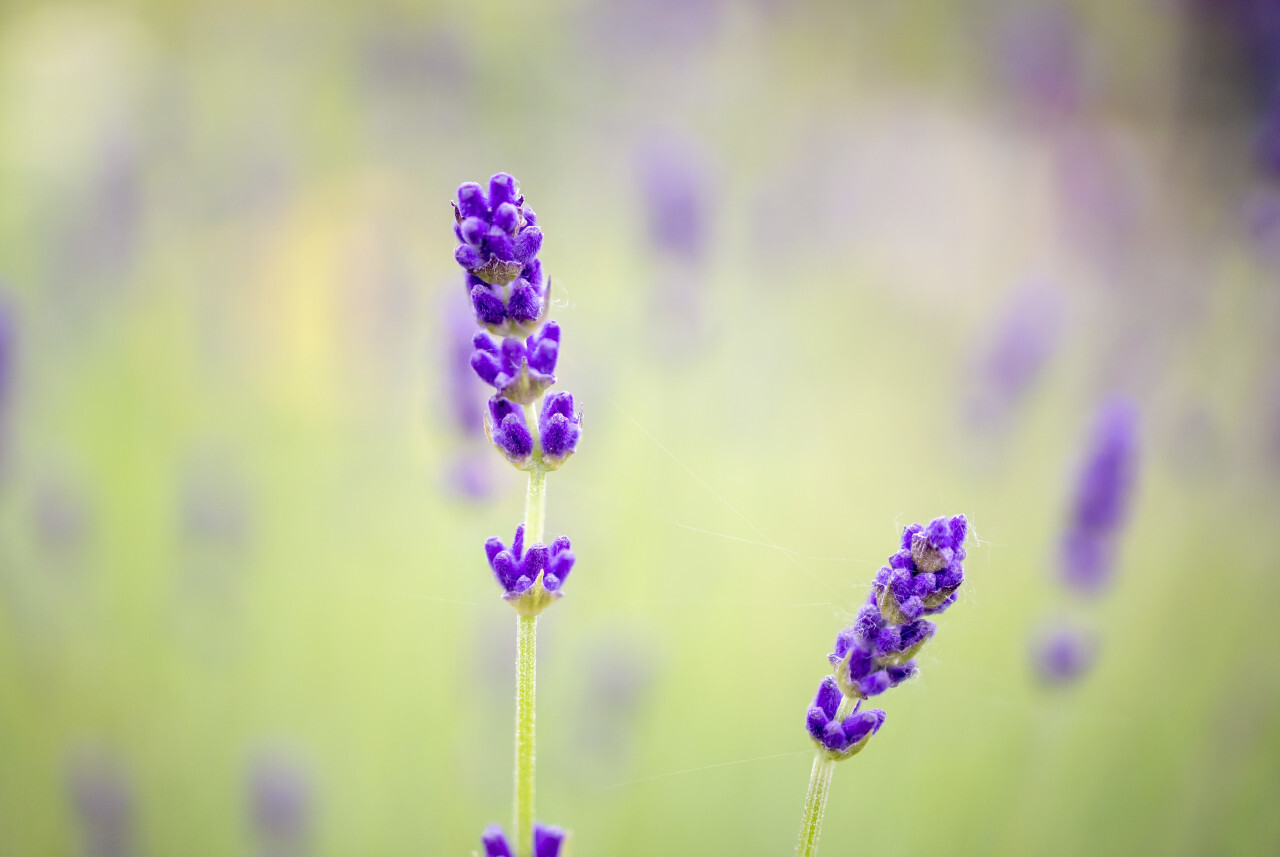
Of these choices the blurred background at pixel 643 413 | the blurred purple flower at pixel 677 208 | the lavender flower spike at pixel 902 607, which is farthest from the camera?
the blurred purple flower at pixel 677 208

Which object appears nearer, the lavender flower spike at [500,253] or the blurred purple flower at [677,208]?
the lavender flower spike at [500,253]

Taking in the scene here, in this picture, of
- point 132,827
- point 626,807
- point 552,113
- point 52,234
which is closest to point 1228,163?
point 552,113

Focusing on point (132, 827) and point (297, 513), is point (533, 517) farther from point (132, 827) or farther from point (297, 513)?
point (297, 513)

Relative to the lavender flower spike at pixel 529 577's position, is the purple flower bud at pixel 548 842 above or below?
below

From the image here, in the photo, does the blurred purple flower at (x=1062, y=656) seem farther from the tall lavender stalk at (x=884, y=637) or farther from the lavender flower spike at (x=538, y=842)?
the lavender flower spike at (x=538, y=842)

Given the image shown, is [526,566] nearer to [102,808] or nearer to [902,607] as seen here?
[902,607]

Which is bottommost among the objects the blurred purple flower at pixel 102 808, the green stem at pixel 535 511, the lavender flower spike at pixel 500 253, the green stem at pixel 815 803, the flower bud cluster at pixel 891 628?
the blurred purple flower at pixel 102 808

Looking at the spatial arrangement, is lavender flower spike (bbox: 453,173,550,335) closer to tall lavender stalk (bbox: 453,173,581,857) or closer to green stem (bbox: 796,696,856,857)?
tall lavender stalk (bbox: 453,173,581,857)

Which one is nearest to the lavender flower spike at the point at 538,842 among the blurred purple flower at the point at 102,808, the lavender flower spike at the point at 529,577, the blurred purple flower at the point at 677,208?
the lavender flower spike at the point at 529,577
